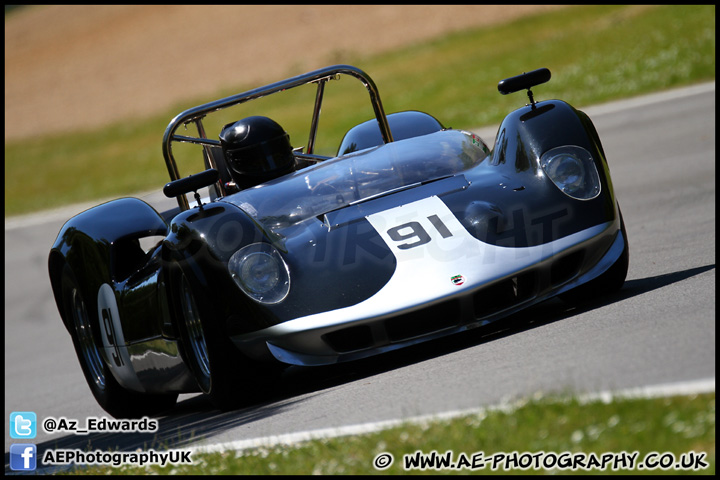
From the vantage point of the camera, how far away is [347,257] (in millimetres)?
4746

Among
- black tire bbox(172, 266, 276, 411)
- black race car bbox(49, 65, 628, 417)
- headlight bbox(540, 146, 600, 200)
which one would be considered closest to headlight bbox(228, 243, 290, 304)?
black race car bbox(49, 65, 628, 417)

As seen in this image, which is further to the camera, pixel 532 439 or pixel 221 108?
pixel 221 108

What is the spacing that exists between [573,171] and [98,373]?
2999mm

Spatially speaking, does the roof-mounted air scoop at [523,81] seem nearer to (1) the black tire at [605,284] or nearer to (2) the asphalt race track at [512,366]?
(1) the black tire at [605,284]

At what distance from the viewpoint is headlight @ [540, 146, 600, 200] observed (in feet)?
16.6

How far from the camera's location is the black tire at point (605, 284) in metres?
5.12

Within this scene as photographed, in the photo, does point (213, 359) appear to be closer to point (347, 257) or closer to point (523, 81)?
point (347, 257)

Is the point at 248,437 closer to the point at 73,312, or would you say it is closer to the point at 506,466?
the point at 506,466

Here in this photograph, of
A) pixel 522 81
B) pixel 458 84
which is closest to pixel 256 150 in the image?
pixel 522 81

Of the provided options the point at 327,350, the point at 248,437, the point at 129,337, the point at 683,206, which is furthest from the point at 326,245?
the point at 683,206

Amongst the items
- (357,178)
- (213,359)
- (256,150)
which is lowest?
(213,359)

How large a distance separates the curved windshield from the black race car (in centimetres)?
1

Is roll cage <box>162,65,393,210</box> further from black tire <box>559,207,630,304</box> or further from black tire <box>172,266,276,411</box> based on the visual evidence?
black tire <box>559,207,630,304</box>

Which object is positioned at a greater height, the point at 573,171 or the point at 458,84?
the point at 573,171
